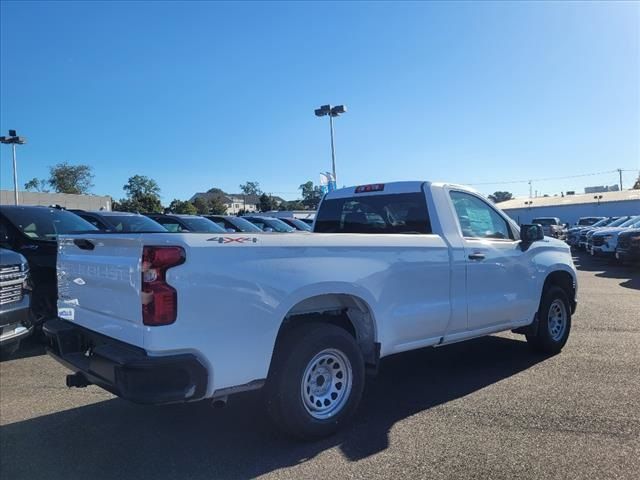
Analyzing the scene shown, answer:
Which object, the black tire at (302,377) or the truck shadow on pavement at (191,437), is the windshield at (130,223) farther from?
the black tire at (302,377)

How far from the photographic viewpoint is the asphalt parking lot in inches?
145

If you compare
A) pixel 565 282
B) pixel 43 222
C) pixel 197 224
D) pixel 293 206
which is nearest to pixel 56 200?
pixel 293 206

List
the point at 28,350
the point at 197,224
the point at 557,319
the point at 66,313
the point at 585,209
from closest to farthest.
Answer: the point at 66,313
the point at 557,319
the point at 28,350
the point at 197,224
the point at 585,209

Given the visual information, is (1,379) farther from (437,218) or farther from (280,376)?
(437,218)

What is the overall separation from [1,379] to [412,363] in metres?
4.55

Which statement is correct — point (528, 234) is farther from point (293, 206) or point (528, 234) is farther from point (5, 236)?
point (293, 206)

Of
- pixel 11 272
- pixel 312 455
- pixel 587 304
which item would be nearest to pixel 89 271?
pixel 312 455

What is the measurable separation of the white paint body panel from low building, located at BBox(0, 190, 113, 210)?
172 feet

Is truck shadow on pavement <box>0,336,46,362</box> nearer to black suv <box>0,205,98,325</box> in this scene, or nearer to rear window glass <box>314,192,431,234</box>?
black suv <box>0,205,98,325</box>

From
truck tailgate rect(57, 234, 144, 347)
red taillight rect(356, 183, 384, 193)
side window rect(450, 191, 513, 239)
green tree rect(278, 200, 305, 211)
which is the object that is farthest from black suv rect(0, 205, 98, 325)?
green tree rect(278, 200, 305, 211)

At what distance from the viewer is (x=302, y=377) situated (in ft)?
13.0

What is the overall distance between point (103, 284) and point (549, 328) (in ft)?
16.7

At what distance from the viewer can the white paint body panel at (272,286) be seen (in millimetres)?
3371

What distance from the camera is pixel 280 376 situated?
3830 millimetres
